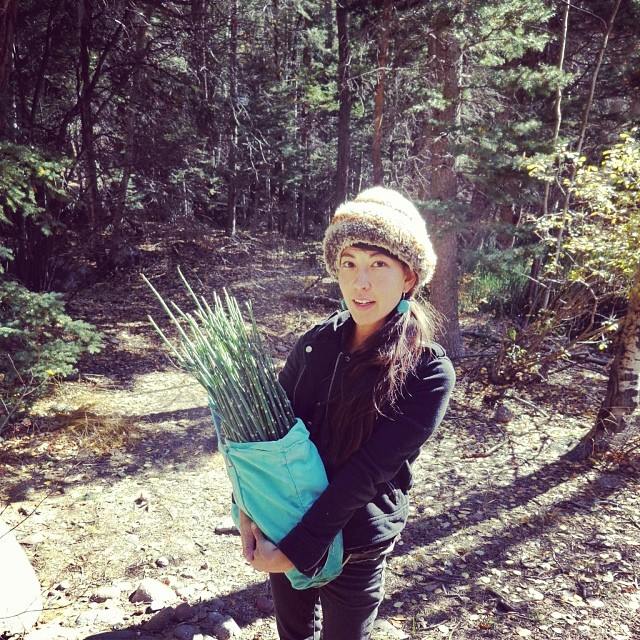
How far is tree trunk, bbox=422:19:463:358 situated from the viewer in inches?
226

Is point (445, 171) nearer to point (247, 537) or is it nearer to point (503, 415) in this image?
point (503, 415)

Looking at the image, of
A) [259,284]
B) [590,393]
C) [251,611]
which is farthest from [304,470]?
[259,284]

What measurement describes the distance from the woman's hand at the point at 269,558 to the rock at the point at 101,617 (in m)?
1.66

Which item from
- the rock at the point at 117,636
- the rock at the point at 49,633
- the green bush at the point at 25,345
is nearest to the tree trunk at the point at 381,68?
the green bush at the point at 25,345

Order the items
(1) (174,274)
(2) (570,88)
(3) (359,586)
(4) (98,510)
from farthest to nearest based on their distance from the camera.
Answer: (1) (174,274) < (2) (570,88) < (4) (98,510) < (3) (359,586)

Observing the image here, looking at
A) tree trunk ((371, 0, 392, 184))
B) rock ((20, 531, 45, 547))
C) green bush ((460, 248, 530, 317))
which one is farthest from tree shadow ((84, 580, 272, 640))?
tree trunk ((371, 0, 392, 184))

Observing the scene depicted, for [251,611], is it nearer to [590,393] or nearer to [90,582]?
[90,582]

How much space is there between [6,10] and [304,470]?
4.80 m

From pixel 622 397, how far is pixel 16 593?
14.1 feet

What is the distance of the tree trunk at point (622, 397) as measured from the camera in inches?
151

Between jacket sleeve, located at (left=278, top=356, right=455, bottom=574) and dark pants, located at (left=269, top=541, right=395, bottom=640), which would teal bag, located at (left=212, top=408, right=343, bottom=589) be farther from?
dark pants, located at (left=269, top=541, right=395, bottom=640)

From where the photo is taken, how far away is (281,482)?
1.31 meters

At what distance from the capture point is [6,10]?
403 cm

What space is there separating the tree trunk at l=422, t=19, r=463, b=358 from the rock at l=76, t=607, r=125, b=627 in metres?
4.50
